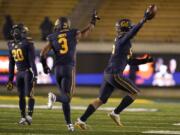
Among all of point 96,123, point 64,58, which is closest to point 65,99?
point 64,58

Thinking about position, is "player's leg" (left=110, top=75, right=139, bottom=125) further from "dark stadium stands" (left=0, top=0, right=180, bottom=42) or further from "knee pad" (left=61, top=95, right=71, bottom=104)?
"dark stadium stands" (left=0, top=0, right=180, bottom=42)

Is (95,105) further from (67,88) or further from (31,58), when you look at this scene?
(31,58)

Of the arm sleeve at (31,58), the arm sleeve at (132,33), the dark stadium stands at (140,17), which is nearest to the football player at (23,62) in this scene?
the arm sleeve at (31,58)

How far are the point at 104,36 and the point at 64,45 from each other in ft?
49.0

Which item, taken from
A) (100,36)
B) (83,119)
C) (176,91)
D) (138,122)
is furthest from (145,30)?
(83,119)

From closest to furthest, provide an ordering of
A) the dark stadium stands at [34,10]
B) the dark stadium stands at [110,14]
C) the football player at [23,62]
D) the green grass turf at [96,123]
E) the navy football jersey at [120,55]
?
1. the green grass turf at [96,123]
2. the navy football jersey at [120,55]
3. the football player at [23,62]
4. the dark stadium stands at [110,14]
5. the dark stadium stands at [34,10]

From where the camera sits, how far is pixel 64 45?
35.1ft

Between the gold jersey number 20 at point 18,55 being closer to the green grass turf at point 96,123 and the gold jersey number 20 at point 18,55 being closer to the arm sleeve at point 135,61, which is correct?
the green grass turf at point 96,123

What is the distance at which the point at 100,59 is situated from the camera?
23656 mm

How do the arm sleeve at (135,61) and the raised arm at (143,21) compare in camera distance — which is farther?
the arm sleeve at (135,61)

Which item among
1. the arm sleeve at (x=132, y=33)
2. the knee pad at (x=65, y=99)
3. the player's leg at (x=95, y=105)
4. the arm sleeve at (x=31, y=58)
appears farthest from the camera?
the arm sleeve at (x=31, y=58)

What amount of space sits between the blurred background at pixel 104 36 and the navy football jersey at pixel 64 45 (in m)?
10.8

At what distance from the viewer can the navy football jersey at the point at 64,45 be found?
1069cm

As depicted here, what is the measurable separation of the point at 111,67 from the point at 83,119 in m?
0.93
